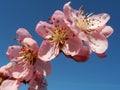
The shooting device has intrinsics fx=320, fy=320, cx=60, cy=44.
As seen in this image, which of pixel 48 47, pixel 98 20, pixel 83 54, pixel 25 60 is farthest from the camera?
pixel 98 20

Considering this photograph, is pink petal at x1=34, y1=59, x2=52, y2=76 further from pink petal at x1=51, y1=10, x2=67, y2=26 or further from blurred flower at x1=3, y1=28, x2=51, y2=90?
pink petal at x1=51, y1=10, x2=67, y2=26

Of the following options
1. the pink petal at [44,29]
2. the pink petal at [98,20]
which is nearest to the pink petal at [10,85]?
the pink petal at [44,29]

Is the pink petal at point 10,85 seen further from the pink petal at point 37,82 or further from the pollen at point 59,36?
the pollen at point 59,36

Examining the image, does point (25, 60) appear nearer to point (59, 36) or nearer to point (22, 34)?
point (22, 34)

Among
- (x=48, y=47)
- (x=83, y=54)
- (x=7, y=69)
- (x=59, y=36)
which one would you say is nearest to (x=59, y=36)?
(x=59, y=36)

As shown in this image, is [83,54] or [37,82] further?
[37,82]

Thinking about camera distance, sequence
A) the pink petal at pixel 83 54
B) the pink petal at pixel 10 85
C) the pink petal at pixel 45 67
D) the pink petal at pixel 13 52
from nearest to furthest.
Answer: the pink petal at pixel 83 54 → the pink petal at pixel 45 67 → the pink petal at pixel 10 85 → the pink petal at pixel 13 52

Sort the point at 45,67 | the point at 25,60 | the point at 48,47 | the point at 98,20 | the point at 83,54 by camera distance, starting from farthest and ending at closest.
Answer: the point at 98,20 < the point at 25,60 < the point at 48,47 < the point at 45,67 < the point at 83,54
